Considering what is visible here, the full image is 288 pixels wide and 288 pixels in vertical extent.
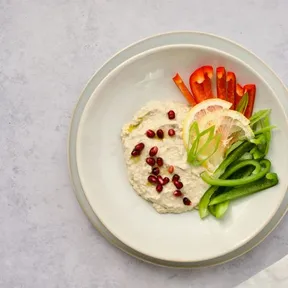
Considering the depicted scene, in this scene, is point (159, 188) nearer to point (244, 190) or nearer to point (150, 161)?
point (150, 161)

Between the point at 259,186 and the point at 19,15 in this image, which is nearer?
the point at 259,186

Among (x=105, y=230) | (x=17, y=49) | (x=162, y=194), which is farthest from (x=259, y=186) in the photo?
(x=17, y=49)

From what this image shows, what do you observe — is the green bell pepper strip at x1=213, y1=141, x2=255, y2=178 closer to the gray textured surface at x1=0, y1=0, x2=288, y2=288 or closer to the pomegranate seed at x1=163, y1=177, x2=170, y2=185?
the pomegranate seed at x1=163, y1=177, x2=170, y2=185

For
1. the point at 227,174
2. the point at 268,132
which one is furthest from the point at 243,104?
the point at 227,174

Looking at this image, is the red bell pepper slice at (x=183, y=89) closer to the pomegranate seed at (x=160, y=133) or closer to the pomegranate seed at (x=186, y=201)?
the pomegranate seed at (x=160, y=133)

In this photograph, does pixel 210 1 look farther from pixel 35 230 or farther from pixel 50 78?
pixel 35 230

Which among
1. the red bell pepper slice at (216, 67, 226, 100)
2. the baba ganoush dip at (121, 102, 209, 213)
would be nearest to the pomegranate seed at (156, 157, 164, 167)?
the baba ganoush dip at (121, 102, 209, 213)
